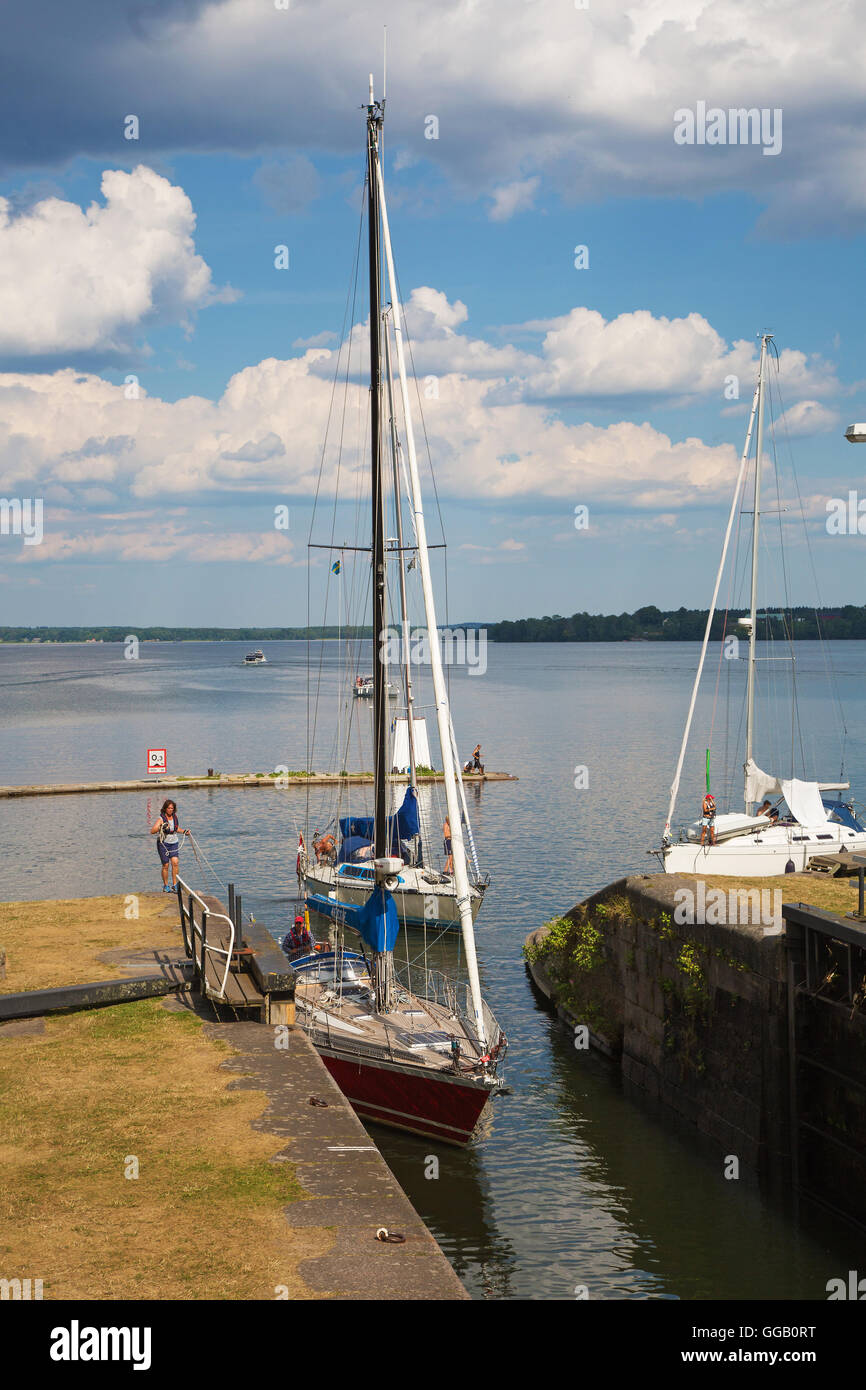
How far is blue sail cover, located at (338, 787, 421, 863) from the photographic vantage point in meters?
34.7

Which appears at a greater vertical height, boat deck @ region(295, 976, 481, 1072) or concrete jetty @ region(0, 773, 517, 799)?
boat deck @ region(295, 976, 481, 1072)

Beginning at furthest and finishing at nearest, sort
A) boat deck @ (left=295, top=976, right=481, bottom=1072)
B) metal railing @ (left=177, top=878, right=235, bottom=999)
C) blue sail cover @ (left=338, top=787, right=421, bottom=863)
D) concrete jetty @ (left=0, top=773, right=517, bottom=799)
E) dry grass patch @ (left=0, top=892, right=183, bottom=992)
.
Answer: concrete jetty @ (left=0, top=773, right=517, bottom=799), blue sail cover @ (left=338, top=787, right=421, bottom=863), boat deck @ (left=295, top=976, right=481, bottom=1072), dry grass patch @ (left=0, top=892, right=183, bottom=992), metal railing @ (left=177, top=878, right=235, bottom=999)

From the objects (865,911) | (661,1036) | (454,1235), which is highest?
(865,911)

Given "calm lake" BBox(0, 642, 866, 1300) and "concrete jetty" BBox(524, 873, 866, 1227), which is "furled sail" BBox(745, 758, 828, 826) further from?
"concrete jetty" BBox(524, 873, 866, 1227)

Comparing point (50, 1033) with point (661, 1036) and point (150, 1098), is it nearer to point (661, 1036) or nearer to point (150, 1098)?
point (150, 1098)

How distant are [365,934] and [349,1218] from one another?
10.7 m

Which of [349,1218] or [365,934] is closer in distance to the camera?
[349,1218]

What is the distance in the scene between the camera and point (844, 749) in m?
92.6

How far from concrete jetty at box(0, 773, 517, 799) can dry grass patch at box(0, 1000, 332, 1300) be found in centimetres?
5065

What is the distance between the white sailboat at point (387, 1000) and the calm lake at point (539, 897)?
1384 millimetres

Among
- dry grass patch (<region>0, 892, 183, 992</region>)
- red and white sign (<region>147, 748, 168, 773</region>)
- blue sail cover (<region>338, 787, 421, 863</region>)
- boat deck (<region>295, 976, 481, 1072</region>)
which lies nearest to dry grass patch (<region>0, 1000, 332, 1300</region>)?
dry grass patch (<region>0, 892, 183, 992</region>)

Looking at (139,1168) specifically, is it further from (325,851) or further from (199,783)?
(199,783)

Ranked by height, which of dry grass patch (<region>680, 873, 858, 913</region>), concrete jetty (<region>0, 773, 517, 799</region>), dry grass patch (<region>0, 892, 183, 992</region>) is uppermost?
dry grass patch (<region>680, 873, 858, 913</region>)
